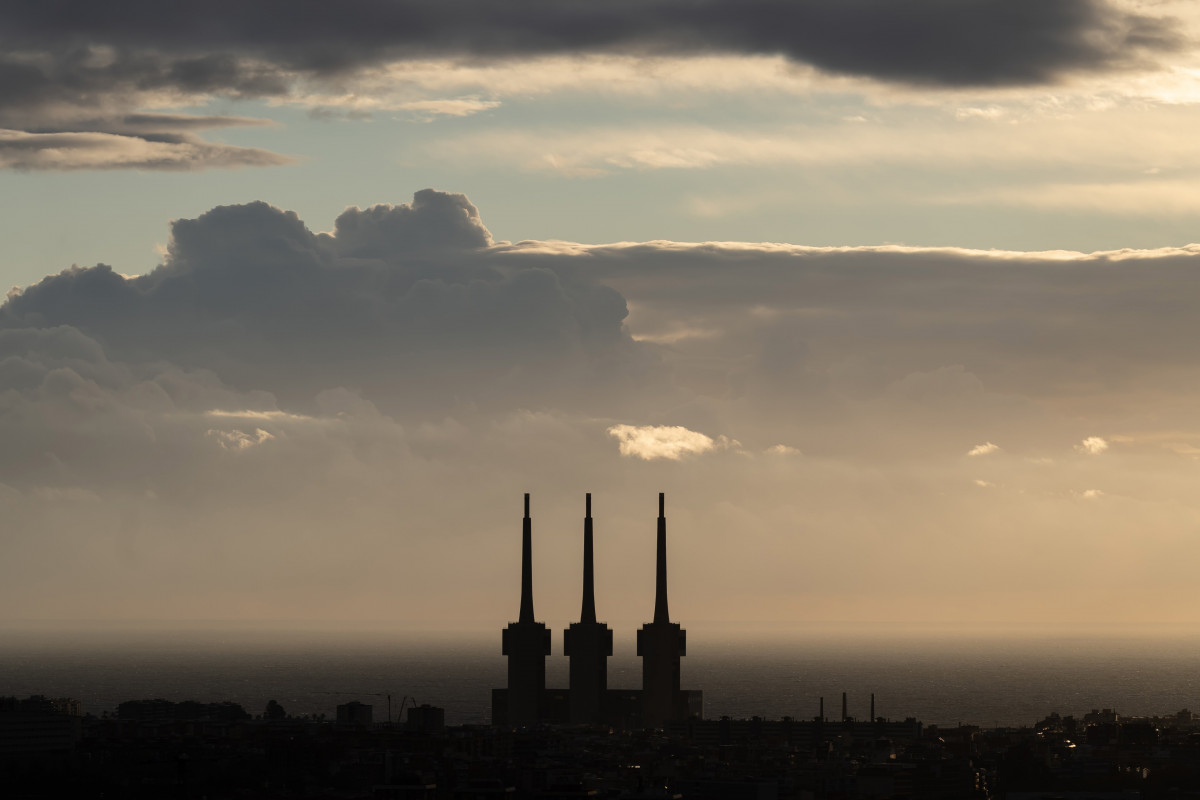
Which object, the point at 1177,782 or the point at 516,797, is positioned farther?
the point at 1177,782

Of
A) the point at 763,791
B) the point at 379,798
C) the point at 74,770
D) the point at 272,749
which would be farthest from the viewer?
the point at 272,749

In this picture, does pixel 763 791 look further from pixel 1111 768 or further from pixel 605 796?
pixel 1111 768

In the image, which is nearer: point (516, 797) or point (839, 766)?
point (516, 797)

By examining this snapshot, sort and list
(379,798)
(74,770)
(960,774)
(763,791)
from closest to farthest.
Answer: (379,798) < (763,791) < (74,770) < (960,774)

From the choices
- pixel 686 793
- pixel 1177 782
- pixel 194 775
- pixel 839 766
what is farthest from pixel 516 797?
pixel 1177 782

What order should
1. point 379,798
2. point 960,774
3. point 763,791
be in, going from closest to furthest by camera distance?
Result: point 379,798 < point 763,791 < point 960,774

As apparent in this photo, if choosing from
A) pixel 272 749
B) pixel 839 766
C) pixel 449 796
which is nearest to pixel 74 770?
pixel 272 749

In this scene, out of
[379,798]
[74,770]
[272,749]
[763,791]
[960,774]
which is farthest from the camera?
[272,749]

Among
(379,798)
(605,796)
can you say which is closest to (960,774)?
(605,796)

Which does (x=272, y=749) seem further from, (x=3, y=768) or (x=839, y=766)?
(x=839, y=766)
